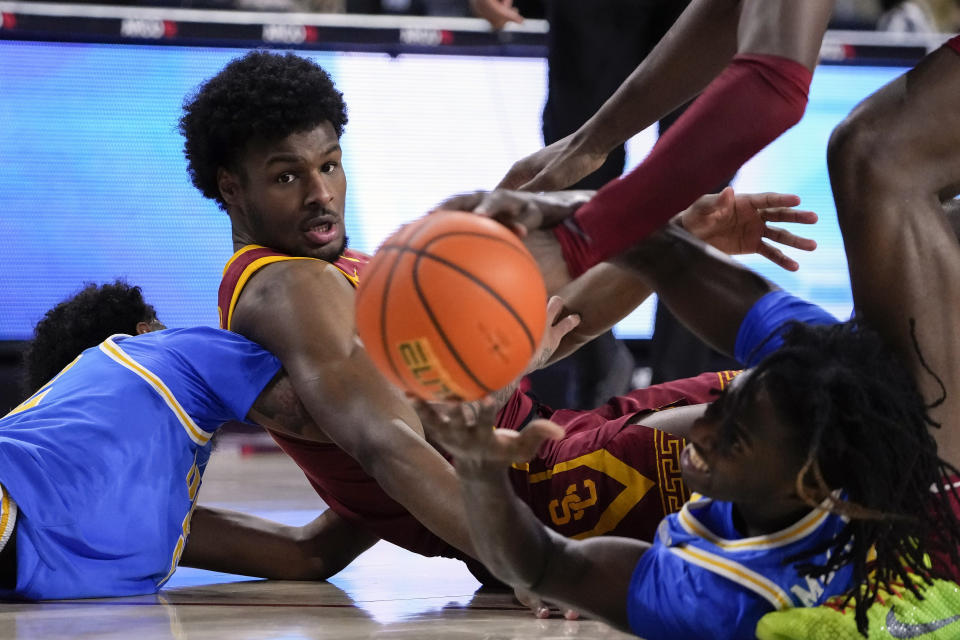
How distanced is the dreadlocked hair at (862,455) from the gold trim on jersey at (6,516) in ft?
5.75

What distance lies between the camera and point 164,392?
3053mm

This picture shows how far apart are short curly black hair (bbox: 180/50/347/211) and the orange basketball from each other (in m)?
1.42

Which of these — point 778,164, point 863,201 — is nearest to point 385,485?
point 863,201

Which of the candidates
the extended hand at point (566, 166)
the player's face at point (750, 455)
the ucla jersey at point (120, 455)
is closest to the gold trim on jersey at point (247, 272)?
the ucla jersey at point (120, 455)

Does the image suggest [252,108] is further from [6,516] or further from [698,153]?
[698,153]

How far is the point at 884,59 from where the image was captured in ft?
21.4

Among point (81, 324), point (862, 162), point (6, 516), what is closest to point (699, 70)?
point (862, 162)

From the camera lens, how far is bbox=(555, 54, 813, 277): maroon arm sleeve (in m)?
2.01

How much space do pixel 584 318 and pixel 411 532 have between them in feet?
2.47

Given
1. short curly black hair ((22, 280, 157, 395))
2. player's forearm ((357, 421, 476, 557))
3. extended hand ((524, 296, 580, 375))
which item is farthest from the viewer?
short curly black hair ((22, 280, 157, 395))

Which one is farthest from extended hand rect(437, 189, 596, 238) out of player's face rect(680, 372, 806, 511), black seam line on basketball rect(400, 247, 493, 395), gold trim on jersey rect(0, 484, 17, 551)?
gold trim on jersey rect(0, 484, 17, 551)

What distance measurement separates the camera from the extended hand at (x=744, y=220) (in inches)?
109

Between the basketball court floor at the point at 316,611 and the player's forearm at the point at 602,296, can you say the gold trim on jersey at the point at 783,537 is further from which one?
the player's forearm at the point at 602,296

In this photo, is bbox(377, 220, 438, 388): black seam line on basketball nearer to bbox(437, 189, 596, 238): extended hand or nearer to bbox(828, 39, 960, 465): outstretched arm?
bbox(437, 189, 596, 238): extended hand
